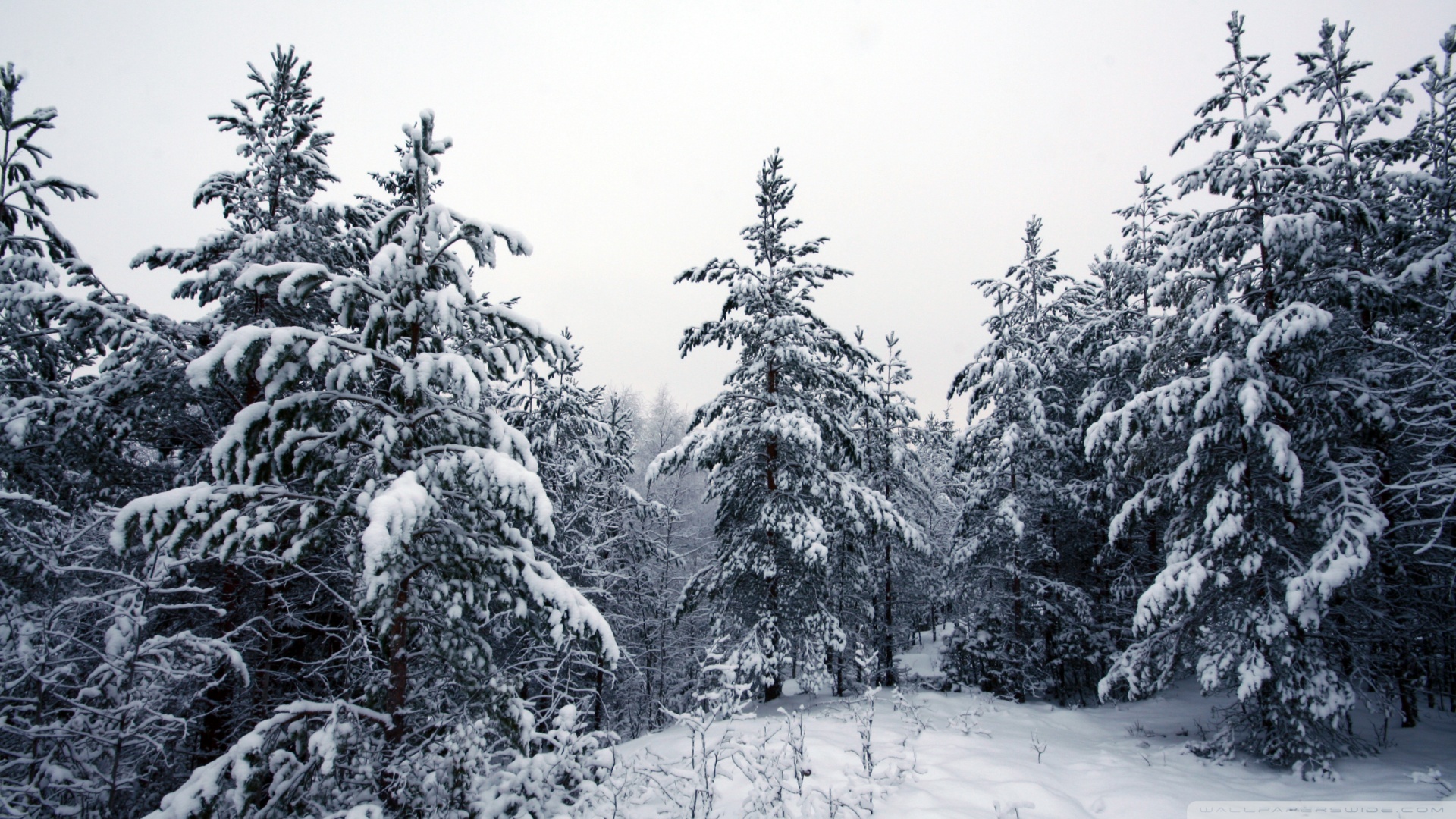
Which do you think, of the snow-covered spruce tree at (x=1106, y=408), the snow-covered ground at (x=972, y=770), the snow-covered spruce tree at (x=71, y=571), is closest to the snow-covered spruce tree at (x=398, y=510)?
the snow-covered spruce tree at (x=71, y=571)

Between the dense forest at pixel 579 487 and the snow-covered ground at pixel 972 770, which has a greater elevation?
the dense forest at pixel 579 487

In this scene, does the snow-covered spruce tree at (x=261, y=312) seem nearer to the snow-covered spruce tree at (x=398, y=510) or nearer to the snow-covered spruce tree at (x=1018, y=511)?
the snow-covered spruce tree at (x=398, y=510)

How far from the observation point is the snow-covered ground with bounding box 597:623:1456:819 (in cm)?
582

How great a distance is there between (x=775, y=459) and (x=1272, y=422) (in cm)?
815

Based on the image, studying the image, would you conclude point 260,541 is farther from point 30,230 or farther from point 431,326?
point 30,230

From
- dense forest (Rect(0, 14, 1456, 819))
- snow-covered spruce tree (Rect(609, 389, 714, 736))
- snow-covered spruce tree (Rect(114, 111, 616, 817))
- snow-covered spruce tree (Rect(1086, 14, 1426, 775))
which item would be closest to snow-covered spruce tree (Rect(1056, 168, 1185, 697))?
dense forest (Rect(0, 14, 1456, 819))

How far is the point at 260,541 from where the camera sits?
460cm

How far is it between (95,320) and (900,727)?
12.1 m

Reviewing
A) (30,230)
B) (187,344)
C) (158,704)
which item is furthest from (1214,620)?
(30,230)

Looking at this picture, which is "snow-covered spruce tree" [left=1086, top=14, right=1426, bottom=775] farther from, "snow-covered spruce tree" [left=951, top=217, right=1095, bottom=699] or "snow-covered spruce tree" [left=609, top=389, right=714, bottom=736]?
"snow-covered spruce tree" [left=609, top=389, right=714, bottom=736]

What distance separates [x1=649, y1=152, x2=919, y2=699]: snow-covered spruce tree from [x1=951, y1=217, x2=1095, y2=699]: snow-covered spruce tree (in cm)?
444

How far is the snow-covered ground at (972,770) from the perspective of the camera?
229 inches

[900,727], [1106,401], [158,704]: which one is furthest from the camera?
[1106,401]

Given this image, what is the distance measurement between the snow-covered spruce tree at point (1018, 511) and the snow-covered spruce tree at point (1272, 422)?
180 inches
